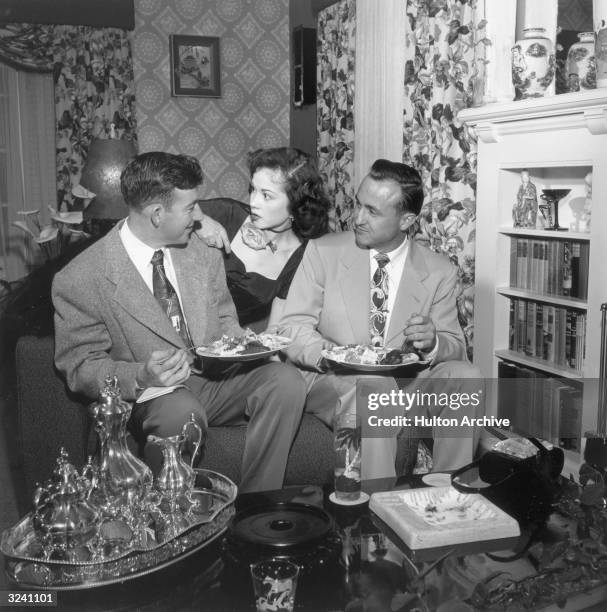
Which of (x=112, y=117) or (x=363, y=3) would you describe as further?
(x=112, y=117)

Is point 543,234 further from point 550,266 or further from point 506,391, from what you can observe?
point 506,391

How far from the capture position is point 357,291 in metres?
2.85

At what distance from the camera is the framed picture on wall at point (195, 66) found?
5.45 m

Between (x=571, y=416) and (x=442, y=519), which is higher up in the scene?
(x=442, y=519)

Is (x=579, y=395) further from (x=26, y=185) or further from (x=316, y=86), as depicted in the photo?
(x=26, y=185)

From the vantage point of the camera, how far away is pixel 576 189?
3.18 metres

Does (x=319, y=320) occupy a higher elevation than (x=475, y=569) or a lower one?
higher

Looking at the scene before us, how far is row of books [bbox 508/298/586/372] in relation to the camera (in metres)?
3.03

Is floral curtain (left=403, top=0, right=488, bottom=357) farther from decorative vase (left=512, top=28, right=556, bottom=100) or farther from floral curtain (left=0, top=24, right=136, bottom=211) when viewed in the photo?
floral curtain (left=0, top=24, right=136, bottom=211)

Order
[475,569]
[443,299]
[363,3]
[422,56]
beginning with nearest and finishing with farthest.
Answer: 1. [475,569]
2. [443,299]
3. [422,56]
4. [363,3]

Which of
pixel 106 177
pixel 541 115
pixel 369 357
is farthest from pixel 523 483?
pixel 106 177

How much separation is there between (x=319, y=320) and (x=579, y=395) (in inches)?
43.7

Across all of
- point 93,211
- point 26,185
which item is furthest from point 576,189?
point 26,185

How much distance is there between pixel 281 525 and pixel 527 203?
208 cm
